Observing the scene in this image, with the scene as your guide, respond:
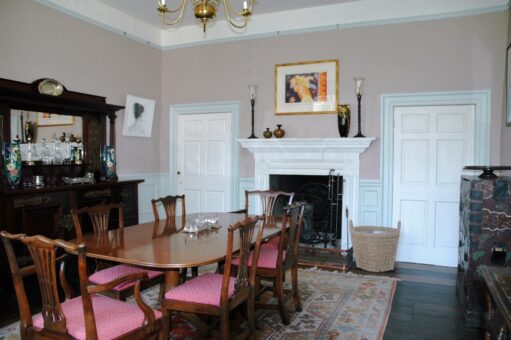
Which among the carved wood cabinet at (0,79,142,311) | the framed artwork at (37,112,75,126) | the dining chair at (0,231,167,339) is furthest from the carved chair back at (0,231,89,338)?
the framed artwork at (37,112,75,126)

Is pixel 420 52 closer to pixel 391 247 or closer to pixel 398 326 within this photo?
pixel 391 247

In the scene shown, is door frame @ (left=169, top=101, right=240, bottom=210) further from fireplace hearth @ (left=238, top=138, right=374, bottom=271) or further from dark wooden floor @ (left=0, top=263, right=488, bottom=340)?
dark wooden floor @ (left=0, top=263, right=488, bottom=340)

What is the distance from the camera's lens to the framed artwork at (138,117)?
209 inches

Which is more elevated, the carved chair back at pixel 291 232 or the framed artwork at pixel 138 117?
the framed artwork at pixel 138 117

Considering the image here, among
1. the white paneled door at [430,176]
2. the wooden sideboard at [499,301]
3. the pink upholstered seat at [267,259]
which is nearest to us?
the wooden sideboard at [499,301]

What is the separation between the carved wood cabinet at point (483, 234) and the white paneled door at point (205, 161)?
3.22m

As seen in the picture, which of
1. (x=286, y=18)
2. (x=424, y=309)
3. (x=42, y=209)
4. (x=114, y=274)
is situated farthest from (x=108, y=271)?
(x=286, y=18)

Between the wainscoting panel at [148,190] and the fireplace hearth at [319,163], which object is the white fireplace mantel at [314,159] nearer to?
the fireplace hearth at [319,163]

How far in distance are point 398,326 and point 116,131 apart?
3860 mm

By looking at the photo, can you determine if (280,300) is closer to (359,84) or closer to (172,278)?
(172,278)

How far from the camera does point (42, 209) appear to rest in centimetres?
378

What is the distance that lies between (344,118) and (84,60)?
3018 mm

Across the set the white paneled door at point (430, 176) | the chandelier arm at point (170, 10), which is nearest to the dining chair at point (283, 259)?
the chandelier arm at point (170, 10)

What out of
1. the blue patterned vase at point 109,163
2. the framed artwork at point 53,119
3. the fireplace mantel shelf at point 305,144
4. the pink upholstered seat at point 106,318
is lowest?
the pink upholstered seat at point 106,318
